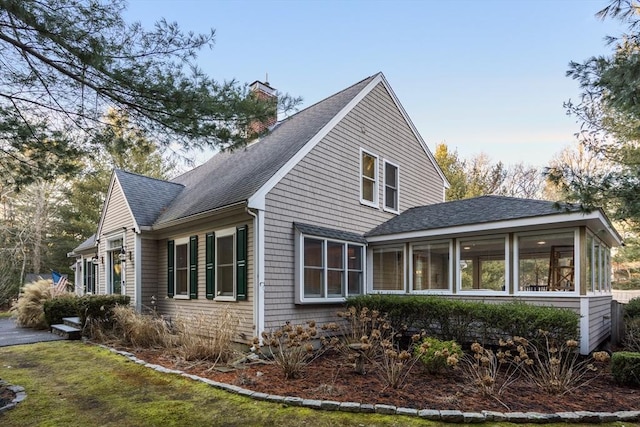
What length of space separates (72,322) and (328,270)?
23.8 feet

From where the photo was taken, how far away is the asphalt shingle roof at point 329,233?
8.25 meters

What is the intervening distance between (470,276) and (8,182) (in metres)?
9.17

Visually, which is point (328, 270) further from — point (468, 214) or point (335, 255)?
point (468, 214)

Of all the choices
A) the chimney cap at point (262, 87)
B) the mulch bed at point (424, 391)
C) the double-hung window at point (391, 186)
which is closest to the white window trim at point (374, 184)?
the double-hung window at point (391, 186)

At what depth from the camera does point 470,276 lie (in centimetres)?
888

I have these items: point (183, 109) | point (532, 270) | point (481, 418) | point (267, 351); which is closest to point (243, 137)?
point (183, 109)

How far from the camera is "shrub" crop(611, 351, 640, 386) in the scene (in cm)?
545

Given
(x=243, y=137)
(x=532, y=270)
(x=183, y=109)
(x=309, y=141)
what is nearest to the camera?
(x=183, y=109)

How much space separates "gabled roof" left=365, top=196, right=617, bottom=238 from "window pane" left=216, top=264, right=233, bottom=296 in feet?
11.9

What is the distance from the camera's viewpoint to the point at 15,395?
5137mm

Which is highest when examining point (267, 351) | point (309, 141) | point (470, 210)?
point (309, 141)

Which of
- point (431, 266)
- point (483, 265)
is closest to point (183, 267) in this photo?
point (431, 266)

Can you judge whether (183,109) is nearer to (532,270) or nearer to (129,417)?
(129,417)

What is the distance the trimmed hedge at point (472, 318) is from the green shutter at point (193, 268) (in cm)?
384
